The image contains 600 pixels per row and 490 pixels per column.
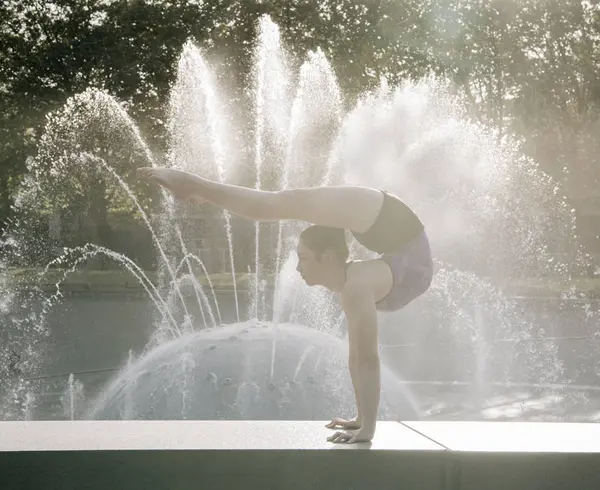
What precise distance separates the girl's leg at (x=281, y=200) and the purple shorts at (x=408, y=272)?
257 millimetres

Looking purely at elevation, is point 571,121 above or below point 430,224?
above

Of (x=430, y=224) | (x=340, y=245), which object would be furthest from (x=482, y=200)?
(x=340, y=245)

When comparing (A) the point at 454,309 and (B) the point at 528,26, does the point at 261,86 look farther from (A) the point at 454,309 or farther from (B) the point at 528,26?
(B) the point at 528,26

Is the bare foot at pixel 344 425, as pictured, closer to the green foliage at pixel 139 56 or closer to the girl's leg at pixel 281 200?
the girl's leg at pixel 281 200

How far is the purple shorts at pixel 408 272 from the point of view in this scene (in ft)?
15.0

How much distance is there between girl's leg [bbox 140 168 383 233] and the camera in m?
4.26

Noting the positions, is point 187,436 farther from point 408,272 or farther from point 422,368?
point 422,368

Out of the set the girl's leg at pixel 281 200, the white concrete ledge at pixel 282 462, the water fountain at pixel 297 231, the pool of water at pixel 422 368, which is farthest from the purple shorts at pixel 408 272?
the pool of water at pixel 422 368

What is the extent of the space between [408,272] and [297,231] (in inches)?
879

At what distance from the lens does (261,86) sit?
3103 centimetres

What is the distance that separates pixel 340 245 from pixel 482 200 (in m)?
26.2

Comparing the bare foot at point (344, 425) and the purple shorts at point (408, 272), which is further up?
the purple shorts at point (408, 272)

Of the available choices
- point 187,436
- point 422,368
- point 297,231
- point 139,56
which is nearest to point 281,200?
→ point 187,436

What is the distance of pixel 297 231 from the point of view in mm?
26906
